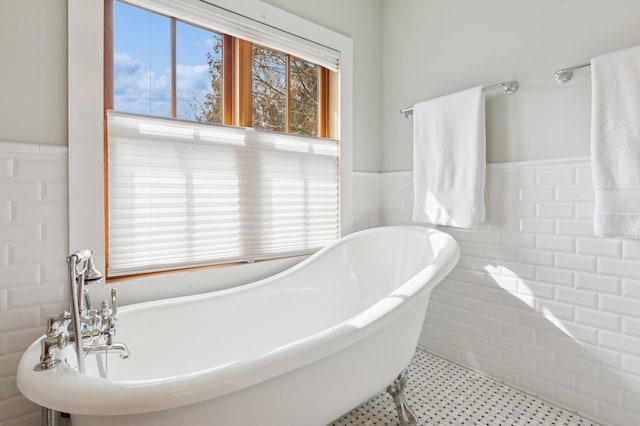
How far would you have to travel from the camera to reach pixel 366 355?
1145mm

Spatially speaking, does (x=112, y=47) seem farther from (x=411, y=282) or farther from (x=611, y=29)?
(x=611, y=29)

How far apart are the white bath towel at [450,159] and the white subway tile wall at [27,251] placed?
6.00 ft

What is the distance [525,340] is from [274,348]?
1322 millimetres

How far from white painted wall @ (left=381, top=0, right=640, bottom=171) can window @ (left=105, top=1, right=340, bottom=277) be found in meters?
0.58

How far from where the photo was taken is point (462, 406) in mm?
1620

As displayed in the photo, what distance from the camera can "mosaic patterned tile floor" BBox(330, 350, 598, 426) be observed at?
4.94 feet

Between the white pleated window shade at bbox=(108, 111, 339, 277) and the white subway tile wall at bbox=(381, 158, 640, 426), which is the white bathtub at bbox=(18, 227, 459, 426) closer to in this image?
the white pleated window shade at bbox=(108, 111, 339, 277)

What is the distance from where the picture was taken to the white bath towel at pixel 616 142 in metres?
1.33

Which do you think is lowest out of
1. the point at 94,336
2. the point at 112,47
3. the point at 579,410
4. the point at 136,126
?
the point at 579,410

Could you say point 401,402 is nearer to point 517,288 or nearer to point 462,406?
point 462,406

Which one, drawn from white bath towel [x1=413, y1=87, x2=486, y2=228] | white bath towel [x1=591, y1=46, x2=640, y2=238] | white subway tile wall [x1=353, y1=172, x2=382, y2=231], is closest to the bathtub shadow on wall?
white bath towel [x1=413, y1=87, x2=486, y2=228]

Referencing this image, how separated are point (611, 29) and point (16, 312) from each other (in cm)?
266

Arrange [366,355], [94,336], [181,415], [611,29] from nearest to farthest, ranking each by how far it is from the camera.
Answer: [181,415]
[94,336]
[366,355]
[611,29]

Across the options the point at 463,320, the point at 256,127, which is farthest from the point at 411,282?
the point at 256,127
